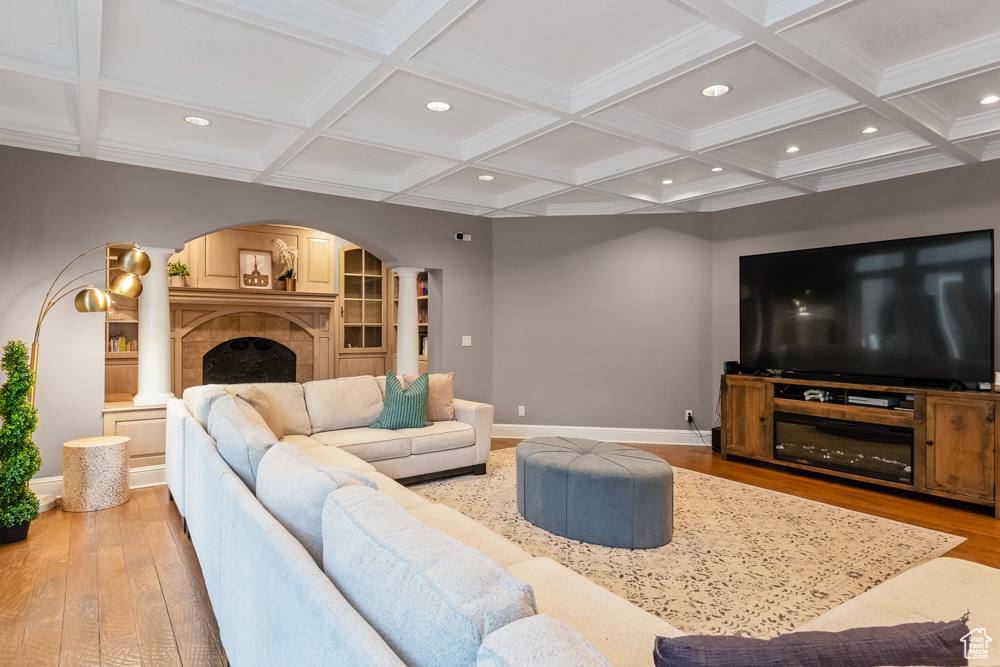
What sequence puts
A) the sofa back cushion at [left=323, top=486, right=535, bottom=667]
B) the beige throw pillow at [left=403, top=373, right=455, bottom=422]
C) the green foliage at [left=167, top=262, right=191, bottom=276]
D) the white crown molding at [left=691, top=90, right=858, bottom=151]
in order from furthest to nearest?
the green foliage at [left=167, top=262, right=191, bottom=276], the beige throw pillow at [left=403, top=373, right=455, bottom=422], the white crown molding at [left=691, top=90, right=858, bottom=151], the sofa back cushion at [left=323, top=486, right=535, bottom=667]

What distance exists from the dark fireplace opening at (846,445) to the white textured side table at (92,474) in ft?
16.9

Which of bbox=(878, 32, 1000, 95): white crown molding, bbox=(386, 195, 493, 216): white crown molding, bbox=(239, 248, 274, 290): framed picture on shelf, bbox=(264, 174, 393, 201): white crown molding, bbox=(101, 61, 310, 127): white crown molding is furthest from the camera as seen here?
bbox=(239, 248, 274, 290): framed picture on shelf

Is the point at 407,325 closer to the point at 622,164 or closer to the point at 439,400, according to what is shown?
the point at 439,400

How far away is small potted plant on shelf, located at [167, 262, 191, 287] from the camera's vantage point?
604 centimetres

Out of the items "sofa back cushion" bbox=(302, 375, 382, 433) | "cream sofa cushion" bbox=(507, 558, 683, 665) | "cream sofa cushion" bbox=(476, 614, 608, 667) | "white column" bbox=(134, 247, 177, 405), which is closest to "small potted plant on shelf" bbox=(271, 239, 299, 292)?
"white column" bbox=(134, 247, 177, 405)

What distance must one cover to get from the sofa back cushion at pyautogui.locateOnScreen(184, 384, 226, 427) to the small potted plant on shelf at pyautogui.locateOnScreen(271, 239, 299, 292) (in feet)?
10.2

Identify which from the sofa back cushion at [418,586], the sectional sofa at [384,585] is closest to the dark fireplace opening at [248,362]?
the sectional sofa at [384,585]

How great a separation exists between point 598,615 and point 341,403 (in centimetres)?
322

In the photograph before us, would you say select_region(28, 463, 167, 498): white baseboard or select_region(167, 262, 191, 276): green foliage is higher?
select_region(167, 262, 191, 276): green foliage

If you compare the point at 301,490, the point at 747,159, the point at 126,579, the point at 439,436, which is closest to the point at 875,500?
the point at 747,159

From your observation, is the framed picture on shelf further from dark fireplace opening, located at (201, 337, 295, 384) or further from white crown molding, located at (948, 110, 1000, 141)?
white crown molding, located at (948, 110, 1000, 141)

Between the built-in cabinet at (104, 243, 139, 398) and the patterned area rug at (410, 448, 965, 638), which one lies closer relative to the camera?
the patterned area rug at (410, 448, 965, 638)

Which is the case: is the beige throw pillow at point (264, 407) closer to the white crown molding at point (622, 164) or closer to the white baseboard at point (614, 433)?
the white baseboard at point (614, 433)

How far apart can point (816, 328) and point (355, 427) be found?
397 centimetres
